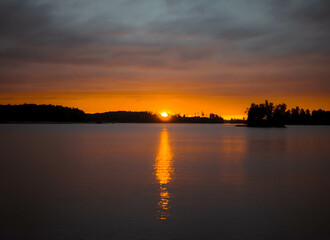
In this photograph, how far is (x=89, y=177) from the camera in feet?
111

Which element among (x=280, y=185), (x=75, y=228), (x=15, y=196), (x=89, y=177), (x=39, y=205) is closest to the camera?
(x=75, y=228)

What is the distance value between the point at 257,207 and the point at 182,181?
10.3m

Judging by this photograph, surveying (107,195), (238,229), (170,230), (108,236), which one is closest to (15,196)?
(107,195)

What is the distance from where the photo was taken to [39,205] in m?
21.8

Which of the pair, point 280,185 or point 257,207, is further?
point 280,185

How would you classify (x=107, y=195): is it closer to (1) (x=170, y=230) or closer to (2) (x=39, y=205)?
(2) (x=39, y=205)

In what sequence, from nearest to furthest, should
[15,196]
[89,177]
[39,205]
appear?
[39,205] < [15,196] < [89,177]

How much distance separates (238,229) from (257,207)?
194 inches

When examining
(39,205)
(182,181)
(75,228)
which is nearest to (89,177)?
(182,181)

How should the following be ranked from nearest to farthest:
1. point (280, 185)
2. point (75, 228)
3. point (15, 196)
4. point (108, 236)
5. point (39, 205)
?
point (108, 236) < point (75, 228) < point (39, 205) < point (15, 196) < point (280, 185)

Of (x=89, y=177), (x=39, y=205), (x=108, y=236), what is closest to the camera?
(x=108, y=236)

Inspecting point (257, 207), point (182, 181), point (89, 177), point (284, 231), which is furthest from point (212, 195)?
point (89, 177)

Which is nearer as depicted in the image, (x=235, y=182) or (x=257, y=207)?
(x=257, y=207)

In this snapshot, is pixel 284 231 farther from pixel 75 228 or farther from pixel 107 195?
pixel 107 195
